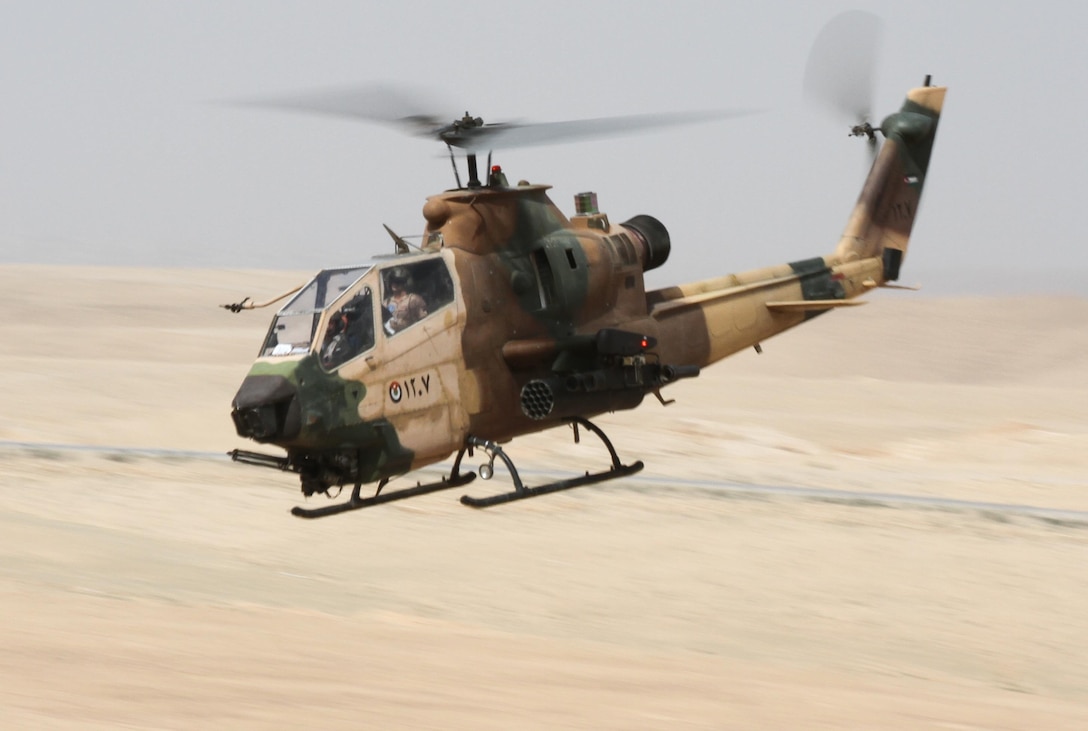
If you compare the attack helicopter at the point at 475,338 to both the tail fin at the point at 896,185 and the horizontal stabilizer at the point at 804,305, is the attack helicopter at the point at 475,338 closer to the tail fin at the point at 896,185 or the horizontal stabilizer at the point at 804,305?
the horizontal stabilizer at the point at 804,305

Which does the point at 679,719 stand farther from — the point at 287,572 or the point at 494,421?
the point at 287,572

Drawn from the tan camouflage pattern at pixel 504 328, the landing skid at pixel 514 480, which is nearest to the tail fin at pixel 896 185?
the tan camouflage pattern at pixel 504 328

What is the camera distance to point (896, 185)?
2092 cm

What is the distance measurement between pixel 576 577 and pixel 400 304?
637cm

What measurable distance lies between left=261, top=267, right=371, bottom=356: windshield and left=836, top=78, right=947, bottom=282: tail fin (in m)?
8.75

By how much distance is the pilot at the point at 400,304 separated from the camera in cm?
1349

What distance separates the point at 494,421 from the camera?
14.5 meters

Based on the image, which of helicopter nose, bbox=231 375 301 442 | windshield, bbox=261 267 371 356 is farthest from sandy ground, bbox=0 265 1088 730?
windshield, bbox=261 267 371 356

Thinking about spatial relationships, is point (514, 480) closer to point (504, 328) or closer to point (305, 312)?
point (504, 328)

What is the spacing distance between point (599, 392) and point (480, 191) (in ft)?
7.91

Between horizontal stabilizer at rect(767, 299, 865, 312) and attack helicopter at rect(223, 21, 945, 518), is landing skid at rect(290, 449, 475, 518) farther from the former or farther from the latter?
horizontal stabilizer at rect(767, 299, 865, 312)

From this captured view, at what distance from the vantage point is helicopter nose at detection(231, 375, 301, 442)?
1259 cm

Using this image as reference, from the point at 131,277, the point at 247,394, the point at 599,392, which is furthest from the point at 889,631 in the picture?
the point at 131,277

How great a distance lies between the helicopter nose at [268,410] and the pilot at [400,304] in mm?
1222
